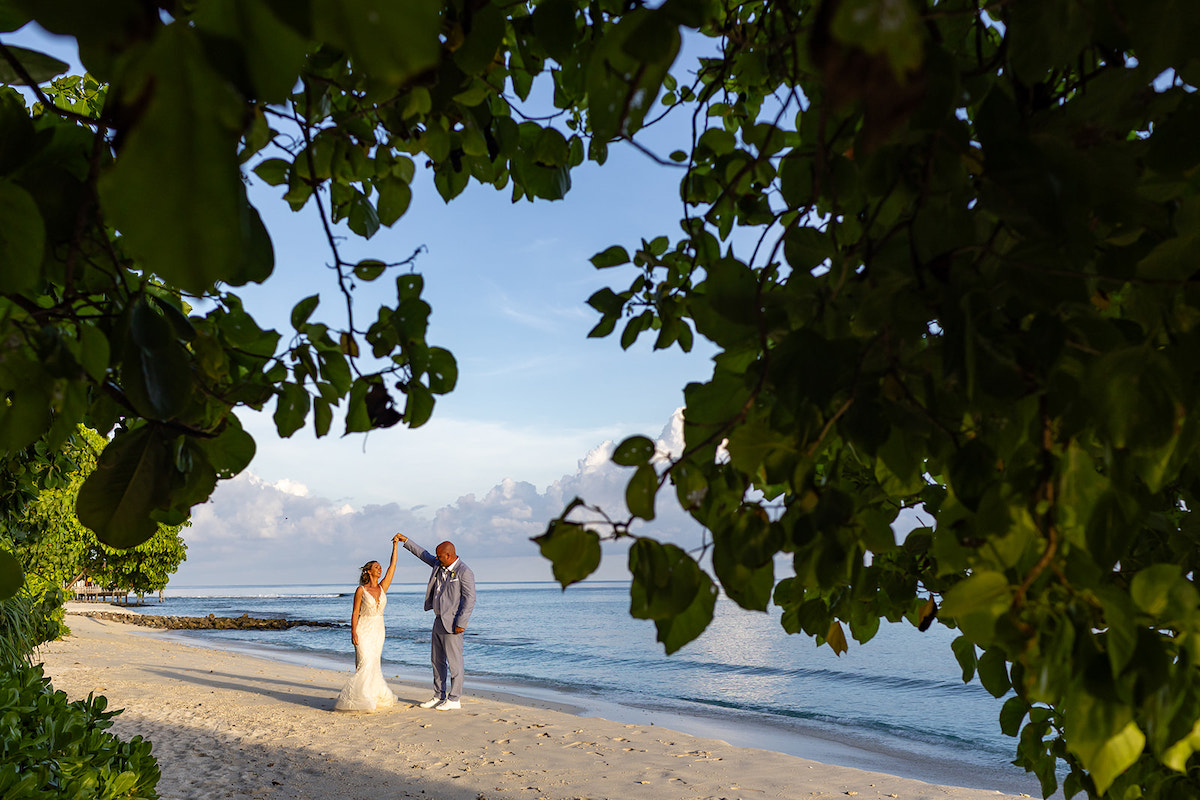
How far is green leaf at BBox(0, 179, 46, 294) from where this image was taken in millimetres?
557

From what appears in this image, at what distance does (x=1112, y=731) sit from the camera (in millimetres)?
615

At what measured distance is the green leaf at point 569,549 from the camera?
2.52 ft

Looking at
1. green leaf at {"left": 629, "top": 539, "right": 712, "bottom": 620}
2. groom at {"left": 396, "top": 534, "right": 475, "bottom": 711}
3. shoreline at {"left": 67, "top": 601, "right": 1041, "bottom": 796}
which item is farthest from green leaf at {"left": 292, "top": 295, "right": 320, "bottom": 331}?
shoreline at {"left": 67, "top": 601, "right": 1041, "bottom": 796}

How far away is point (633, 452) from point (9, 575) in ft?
2.04

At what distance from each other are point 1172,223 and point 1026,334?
0.64 feet

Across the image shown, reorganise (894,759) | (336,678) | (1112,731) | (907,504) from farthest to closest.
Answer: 1. (336,678)
2. (894,759)
3. (907,504)
4. (1112,731)

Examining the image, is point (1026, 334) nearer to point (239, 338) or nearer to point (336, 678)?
point (239, 338)

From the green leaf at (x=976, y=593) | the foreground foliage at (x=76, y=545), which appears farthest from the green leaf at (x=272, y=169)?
the green leaf at (x=976, y=593)

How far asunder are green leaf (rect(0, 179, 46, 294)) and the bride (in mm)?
8986

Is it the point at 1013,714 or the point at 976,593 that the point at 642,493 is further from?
the point at 1013,714

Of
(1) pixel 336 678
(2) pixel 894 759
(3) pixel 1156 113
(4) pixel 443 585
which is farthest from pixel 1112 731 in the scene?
(1) pixel 336 678

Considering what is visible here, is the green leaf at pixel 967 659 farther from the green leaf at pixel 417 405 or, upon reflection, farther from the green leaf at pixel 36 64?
the green leaf at pixel 36 64

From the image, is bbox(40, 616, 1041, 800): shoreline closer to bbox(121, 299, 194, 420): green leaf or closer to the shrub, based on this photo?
the shrub

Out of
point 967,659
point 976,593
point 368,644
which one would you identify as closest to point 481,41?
point 976,593
